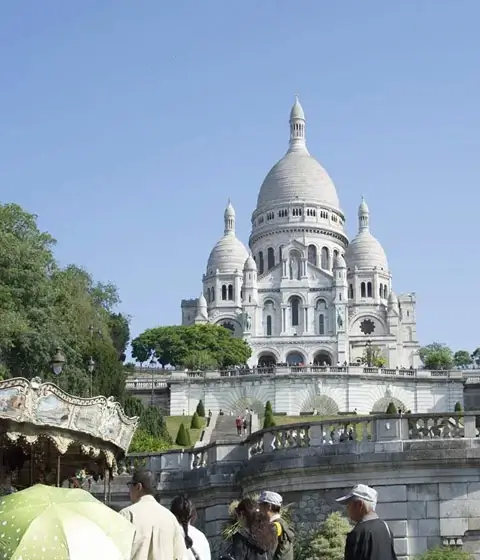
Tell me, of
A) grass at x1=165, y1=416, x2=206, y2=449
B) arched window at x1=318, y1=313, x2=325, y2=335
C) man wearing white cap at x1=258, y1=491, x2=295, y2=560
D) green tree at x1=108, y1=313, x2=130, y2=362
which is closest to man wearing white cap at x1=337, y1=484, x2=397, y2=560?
man wearing white cap at x1=258, y1=491, x2=295, y2=560

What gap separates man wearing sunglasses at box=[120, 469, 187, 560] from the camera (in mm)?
10453

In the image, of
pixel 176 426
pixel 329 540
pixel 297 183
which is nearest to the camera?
pixel 329 540

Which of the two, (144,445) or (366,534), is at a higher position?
(144,445)

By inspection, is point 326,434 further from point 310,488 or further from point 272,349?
point 272,349

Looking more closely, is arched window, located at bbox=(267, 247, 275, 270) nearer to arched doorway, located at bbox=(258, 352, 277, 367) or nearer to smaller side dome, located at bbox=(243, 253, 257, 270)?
smaller side dome, located at bbox=(243, 253, 257, 270)

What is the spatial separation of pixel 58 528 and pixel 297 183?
144438 mm

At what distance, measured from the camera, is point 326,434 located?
23125 mm

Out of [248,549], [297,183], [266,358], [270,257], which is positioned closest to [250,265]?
[270,257]

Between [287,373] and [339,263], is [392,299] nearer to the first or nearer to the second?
[339,263]

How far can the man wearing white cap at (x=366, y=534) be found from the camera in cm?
930

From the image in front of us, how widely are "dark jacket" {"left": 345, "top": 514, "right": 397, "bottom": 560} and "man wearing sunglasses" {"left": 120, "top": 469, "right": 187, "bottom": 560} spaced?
1848 millimetres

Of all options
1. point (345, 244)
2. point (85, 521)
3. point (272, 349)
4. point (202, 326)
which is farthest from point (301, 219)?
point (85, 521)

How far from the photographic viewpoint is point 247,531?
9.83m

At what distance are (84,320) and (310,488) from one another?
1457 inches
